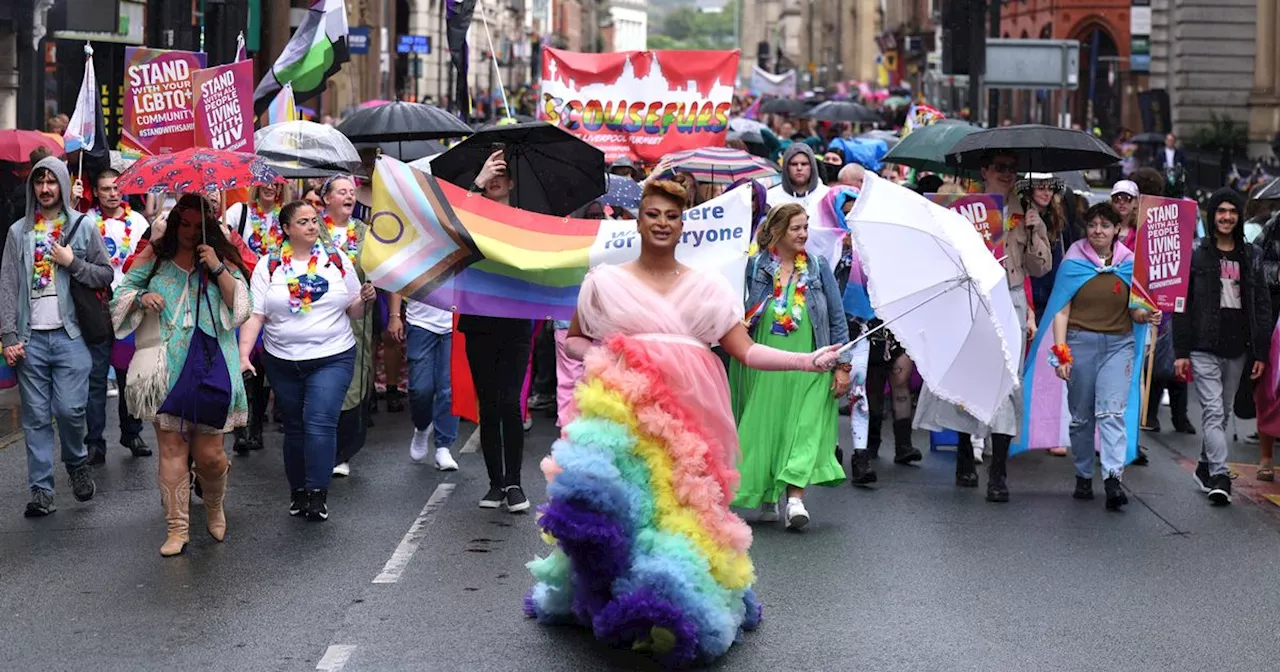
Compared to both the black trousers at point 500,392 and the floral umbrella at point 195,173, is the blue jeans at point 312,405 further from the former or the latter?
the floral umbrella at point 195,173

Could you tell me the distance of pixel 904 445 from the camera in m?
12.6

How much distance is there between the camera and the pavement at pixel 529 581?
24.2ft

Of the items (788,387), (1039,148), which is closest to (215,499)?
(788,387)

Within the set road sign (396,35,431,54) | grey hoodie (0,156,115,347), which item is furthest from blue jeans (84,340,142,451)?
road sign (396,35,431,54)

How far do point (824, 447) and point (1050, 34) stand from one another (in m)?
42.8

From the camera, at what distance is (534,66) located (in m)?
105

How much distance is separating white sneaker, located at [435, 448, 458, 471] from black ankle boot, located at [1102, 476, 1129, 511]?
380 centimetres

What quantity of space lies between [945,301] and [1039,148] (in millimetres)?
3571

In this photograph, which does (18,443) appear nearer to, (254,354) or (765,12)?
(254,354)

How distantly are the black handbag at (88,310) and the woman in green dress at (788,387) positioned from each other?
11.0 ft

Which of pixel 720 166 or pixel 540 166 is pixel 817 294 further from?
pixel 720 166

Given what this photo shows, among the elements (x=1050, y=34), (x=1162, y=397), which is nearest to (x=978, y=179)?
(x=1162, y=397)

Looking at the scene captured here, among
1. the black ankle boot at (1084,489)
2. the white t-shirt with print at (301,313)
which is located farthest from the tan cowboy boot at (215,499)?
the black ankle boot at (1084,489)

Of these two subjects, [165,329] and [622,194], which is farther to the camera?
[622,194]
